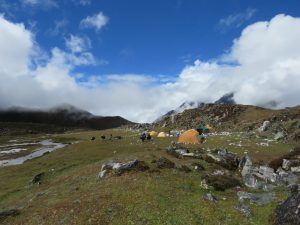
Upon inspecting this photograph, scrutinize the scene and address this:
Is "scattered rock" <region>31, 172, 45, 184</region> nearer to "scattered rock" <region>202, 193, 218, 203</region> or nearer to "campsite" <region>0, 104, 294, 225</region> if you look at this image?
"campsite" <region>0, 104, 294, 225</region>

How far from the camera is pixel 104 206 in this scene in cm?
3166

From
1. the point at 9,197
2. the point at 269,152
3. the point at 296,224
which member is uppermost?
the point at 269,152

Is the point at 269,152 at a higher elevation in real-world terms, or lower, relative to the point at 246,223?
higher

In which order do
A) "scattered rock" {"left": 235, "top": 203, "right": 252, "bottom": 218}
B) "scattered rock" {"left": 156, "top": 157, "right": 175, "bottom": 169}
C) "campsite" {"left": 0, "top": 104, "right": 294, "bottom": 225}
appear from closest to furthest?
1. "campsite" {"left": 0, "top": 104, "right": 294, "bottom": 225}
2. "scattered rock" {"left": 235, "top": 203, "right": 252, "bottom": 218}
3. "scattered rock" {"left": 156, "top": 157, "right": 175, "bottom": 169}

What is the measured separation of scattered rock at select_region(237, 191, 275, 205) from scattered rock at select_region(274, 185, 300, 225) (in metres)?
6.05

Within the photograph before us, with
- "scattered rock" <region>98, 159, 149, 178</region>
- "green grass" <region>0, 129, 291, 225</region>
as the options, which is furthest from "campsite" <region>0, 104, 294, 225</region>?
"scattered rock" <region>98, 159, 149, 178</region>

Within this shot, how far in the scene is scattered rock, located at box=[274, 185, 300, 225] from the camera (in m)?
24.6

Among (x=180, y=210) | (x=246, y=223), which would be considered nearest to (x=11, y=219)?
(x=180, y=210)

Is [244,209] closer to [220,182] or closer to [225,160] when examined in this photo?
[220,182]

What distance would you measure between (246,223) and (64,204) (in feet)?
58.8

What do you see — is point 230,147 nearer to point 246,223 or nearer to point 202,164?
point 202,164

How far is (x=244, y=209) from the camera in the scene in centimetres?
3119

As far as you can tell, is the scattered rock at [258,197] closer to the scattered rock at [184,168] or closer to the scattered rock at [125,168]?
the scattered rock at [184,168]

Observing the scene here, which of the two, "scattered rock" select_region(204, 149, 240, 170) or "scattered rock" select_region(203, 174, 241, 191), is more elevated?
"scattered rock" select_region(204, 149, 240, 170)
